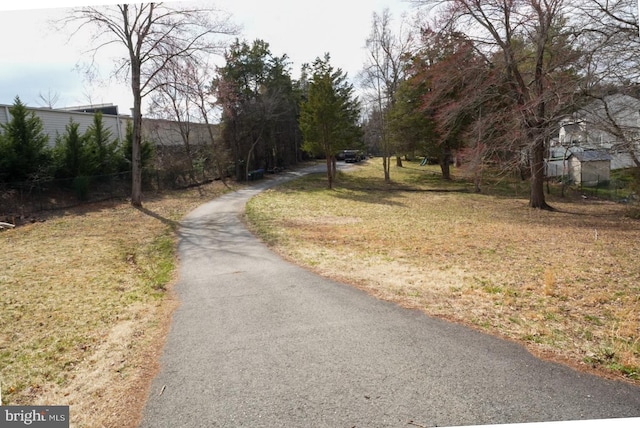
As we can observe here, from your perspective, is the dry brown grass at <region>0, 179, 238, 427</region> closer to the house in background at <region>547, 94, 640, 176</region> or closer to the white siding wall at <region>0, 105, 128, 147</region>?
the white siding wall at <region>0, 105, 128, 147</region>

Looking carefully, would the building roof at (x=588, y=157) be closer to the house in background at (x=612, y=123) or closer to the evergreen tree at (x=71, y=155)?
the house in background at (x=612, y=123)

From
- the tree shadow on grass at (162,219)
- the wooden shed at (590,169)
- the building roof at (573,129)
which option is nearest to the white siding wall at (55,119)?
the tree shadow on grass at (162,219)

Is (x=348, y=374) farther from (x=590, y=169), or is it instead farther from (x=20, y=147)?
(x=590, y=169)

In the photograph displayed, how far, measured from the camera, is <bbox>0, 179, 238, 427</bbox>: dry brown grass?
3.53m

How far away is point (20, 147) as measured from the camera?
13984 millimetres

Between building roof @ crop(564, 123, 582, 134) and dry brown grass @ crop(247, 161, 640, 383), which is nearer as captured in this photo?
dry brown grass @ crop(247, 161, 640, 383)

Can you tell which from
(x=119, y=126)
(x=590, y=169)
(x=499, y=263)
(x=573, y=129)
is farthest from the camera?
(x=590, y=169)

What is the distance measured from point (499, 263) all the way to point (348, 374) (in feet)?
16.2

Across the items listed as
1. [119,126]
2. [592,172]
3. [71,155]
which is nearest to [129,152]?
[71,155]

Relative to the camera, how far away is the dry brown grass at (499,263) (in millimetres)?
4227

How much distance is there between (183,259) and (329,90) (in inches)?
682

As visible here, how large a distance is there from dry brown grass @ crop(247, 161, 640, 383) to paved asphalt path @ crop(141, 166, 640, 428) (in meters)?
0.48

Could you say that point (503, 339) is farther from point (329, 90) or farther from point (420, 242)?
point (329, 90)

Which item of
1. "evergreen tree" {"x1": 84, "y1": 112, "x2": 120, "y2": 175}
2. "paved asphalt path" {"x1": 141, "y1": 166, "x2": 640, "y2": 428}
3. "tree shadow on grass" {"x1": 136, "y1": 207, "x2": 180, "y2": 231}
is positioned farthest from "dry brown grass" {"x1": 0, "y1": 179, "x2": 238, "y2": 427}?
"evergreen tree" {"x1": 84, "y1": 112, "x2": 120, "y2": 175}
